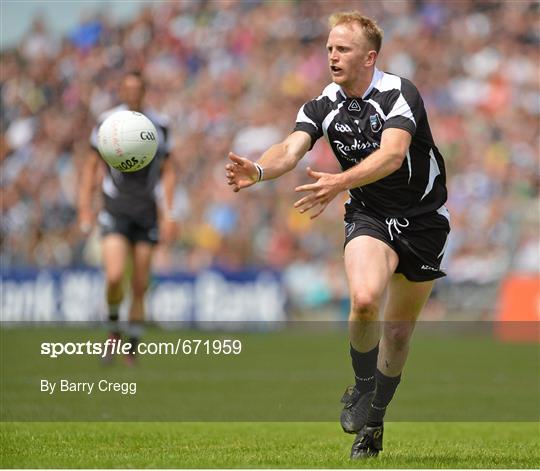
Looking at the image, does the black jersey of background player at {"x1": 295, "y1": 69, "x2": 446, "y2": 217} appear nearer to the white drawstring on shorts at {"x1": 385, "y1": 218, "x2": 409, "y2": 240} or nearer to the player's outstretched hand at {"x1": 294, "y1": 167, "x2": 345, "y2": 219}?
the white drawstring on shorts at {"x1": 385, "y1": 218, "x2": 409, "y2": 240}

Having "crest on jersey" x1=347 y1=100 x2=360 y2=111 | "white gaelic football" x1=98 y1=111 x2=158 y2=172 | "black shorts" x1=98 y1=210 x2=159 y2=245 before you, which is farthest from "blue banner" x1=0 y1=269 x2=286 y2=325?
"crest on jersey" x1=347 y1=100 x2=360 y2=111

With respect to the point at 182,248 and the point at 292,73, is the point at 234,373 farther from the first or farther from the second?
the point at 292,73

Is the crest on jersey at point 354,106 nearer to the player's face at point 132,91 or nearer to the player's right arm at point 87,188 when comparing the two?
the player's face at point 132,91

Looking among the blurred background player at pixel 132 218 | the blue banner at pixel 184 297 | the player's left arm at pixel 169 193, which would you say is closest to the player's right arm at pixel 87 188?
the blurred background player at pixel 132 218

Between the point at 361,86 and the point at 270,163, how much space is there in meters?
0.74

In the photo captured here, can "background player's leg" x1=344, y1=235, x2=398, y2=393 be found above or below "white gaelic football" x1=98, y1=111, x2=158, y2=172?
below

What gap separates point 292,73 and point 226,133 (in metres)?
2.09

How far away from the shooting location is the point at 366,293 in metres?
6.92

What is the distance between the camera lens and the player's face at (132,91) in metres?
12.6

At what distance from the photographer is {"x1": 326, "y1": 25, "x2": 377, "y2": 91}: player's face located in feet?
23.6

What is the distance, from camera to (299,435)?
8.73 meters

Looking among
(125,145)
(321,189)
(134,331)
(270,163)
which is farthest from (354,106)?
(134,331)

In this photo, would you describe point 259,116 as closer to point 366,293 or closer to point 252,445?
point 252,445

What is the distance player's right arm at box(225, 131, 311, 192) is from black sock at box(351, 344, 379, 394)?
1178mm
